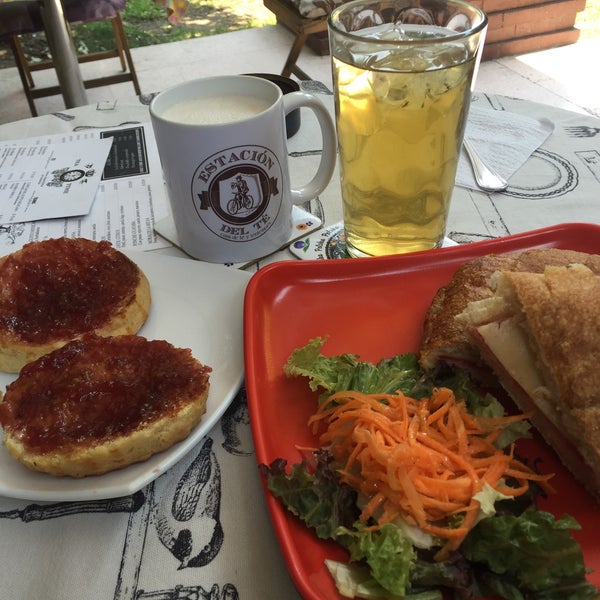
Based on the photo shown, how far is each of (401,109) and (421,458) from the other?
0.61 m

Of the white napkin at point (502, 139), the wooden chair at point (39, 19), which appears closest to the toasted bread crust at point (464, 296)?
the white napkin at point (502, 139)

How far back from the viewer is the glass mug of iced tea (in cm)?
98

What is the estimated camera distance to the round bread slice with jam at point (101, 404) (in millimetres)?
772

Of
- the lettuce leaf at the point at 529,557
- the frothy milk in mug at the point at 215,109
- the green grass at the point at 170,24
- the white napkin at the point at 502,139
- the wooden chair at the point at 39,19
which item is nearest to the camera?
the lettuce leaf at the point at 529,557

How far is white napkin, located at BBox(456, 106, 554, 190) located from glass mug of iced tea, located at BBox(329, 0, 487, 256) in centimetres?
41

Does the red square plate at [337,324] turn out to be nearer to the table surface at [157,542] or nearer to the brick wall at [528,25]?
the table surface at [157,542]

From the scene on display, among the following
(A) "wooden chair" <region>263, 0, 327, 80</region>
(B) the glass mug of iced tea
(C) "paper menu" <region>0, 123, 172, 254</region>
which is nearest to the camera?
(B) the glass mug of iced tea

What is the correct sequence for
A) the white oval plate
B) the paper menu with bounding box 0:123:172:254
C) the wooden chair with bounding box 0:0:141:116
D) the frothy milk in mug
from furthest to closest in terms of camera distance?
the wooden chair with bounding box 0:0:141:116
the paper menu with bounding box 0:123:172:254
the frothy milk in mug
the white oval plate

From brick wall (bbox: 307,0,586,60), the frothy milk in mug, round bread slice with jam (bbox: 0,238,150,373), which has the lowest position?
brick wall (bbox: 307,0,586,60)

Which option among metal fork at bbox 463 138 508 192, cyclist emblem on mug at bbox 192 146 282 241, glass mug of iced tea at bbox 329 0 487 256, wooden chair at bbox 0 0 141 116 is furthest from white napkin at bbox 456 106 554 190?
wooden chair at bbox 0 0 141 116

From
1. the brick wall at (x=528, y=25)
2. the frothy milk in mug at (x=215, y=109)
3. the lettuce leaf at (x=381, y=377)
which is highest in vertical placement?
the frothy milk in mug at (x=215, y=109)

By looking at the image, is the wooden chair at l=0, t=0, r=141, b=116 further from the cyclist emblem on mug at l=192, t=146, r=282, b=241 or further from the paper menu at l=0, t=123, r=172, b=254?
the cyclist emblem on mug at l=192, t=146, r=282, b=241

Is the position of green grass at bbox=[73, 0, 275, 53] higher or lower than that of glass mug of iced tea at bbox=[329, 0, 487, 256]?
lower

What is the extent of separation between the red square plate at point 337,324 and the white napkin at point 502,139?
42 cm
